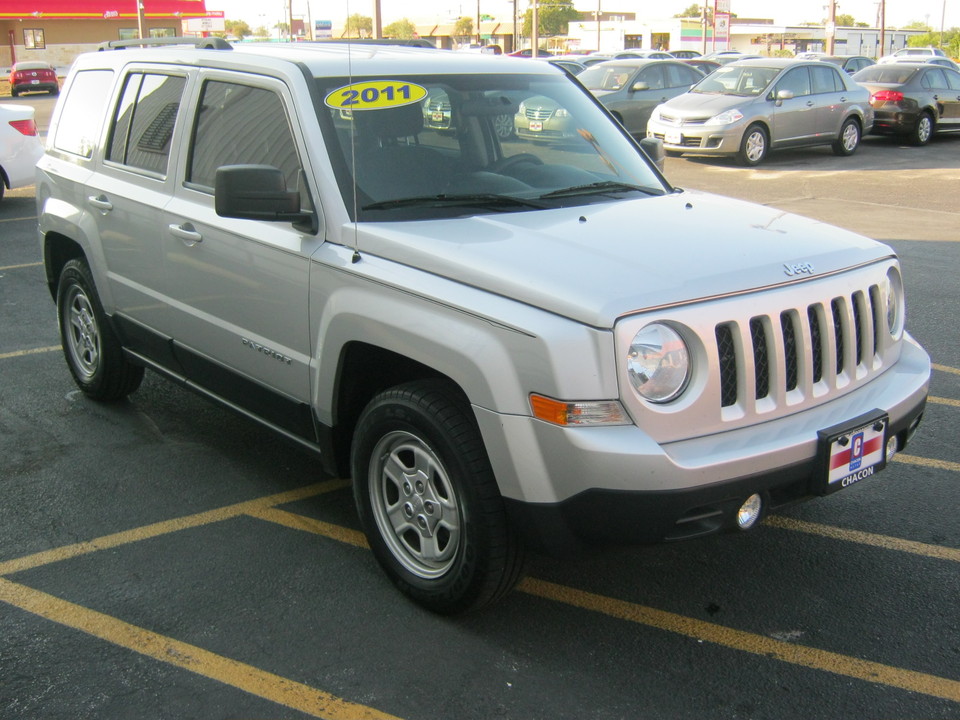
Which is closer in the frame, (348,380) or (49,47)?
(348,380)

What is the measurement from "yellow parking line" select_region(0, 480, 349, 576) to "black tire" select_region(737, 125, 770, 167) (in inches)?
549

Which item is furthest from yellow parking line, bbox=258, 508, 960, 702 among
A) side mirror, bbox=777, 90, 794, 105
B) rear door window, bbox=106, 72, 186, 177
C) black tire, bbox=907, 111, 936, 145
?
black tire, bbox=907, 111, 936, 145

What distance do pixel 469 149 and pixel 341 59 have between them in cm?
66

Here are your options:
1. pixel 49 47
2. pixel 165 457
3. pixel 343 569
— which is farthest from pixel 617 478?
pixel 49 47

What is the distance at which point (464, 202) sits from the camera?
404 cm

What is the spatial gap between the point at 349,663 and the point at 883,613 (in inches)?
74.7

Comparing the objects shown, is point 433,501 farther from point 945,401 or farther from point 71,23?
point 71,23

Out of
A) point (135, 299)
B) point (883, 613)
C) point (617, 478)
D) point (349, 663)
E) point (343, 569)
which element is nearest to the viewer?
point (617, 478)

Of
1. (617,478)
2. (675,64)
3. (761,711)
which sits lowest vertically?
(761,711)

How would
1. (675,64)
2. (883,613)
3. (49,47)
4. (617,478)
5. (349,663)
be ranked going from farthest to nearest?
(49,47), (675,64), (883,613), (349,663), (617,478)

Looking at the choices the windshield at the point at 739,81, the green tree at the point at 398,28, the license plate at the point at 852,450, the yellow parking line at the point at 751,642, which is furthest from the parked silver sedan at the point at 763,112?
the green tree at the point at 398,28

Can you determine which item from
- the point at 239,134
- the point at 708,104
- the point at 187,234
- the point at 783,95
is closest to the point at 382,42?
the point at 239,134

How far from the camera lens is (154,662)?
344 cm

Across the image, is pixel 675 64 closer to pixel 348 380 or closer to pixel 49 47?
pixel 348 380
